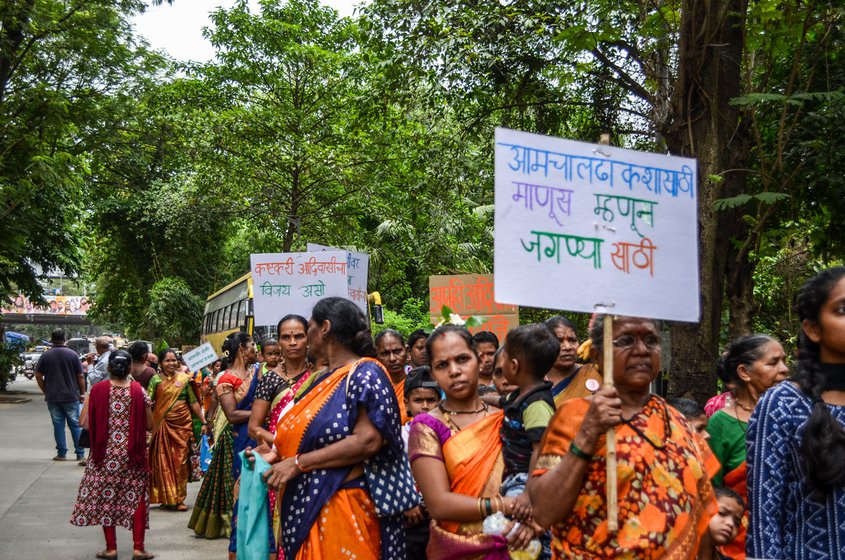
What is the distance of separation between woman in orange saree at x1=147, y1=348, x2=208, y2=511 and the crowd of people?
3.17 meters

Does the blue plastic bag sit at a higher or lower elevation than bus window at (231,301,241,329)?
lower

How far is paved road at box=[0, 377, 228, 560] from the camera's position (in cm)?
Answer: 833

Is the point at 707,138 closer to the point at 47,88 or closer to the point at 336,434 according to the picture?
the point at 336,434

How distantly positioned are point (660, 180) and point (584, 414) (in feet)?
2.78

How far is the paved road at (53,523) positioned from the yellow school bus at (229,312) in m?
6.09

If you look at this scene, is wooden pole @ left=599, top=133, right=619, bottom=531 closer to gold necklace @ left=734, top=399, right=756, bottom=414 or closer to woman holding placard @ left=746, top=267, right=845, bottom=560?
woman holding placard @ left=746, top=267, right=845, bottom=560

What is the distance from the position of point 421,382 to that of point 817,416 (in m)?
3.07

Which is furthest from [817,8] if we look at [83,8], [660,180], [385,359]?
[83,8]

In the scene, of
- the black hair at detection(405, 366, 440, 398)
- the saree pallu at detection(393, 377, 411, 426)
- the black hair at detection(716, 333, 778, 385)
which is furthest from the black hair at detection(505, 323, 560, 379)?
the saree pallu at detection(393, 377, 411, 426)

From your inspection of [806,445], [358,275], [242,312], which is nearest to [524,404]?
[806,445]

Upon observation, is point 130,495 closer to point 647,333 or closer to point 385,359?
point 385,359

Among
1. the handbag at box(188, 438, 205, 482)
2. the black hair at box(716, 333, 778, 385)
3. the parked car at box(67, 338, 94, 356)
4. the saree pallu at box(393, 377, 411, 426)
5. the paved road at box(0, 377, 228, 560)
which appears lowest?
the paved road at box(0, 377, 228, 560)

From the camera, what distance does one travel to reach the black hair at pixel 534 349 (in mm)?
3871

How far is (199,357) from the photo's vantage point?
11164 mm
